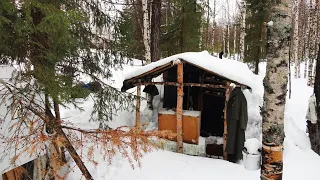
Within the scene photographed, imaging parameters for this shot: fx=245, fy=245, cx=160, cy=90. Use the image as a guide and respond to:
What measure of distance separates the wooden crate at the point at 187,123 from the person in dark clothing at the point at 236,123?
3.12 ft

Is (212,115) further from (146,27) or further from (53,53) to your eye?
(53,53)

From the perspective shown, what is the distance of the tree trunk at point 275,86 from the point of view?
2715mm

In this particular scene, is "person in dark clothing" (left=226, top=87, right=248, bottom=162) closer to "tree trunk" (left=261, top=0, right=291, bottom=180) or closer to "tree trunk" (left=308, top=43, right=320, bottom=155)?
"tree trunk" (left=308, top=43, right=320, bottom=155)

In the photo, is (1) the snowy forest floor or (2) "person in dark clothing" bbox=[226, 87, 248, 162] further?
(2) "person in dark clothing" bbox=[226, 87, 248, 162]

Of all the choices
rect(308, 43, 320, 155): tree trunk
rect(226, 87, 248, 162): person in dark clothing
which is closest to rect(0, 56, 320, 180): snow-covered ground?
rect(308, 43, 320, 155): tree trunk

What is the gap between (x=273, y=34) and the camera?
9.07ft

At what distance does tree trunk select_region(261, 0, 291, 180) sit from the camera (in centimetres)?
271

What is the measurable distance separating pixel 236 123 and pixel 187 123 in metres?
1.46

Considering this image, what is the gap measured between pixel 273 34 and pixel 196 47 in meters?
10.5

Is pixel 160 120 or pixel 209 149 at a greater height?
pixel 160 120

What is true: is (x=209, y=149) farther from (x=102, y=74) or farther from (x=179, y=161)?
(x=102, y=74)

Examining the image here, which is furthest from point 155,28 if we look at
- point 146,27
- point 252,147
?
point 252,147

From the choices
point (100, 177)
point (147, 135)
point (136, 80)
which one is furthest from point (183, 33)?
point (147, 135)

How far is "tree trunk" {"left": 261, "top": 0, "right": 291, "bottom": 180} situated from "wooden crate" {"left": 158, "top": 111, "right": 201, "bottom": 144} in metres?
4.51
